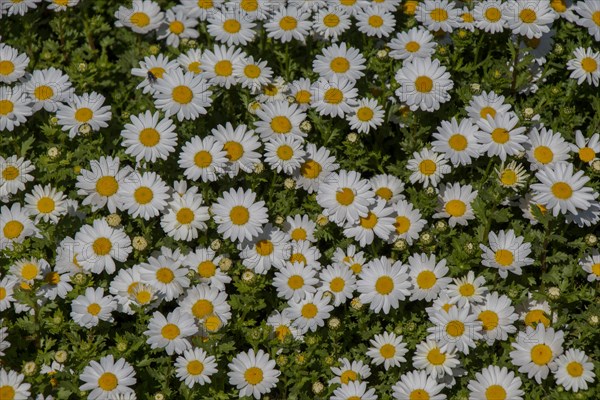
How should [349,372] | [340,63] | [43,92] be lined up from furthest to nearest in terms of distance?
1. [340,63]
2. [43,92]
3. [349,372]

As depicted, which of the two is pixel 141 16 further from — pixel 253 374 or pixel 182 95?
pixel 253 374

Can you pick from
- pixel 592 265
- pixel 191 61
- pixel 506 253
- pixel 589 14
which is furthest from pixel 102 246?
pixel 589 14

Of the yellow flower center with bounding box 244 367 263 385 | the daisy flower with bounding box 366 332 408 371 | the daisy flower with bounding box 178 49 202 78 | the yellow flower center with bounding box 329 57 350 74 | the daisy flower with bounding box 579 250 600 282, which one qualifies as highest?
the daisy flower with bounding box 178 49 202 78

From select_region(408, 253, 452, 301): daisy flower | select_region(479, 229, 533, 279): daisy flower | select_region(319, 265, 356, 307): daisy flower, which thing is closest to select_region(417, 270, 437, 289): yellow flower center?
select_region(408, 253, 452, 301): daisy flower

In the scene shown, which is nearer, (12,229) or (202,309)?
(202,309)

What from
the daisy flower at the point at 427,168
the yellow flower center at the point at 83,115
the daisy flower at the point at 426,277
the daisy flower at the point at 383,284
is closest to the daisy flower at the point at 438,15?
the daisy flower at the point at 427,168

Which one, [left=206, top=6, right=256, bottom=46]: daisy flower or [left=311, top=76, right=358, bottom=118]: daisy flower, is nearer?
[left=311, top=76, right=358, bottom=118]: daisy flower

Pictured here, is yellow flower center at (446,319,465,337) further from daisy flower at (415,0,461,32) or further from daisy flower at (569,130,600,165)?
daisy flower at (415,0,461,32)

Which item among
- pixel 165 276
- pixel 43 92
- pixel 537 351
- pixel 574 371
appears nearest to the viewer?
pixel 574 371

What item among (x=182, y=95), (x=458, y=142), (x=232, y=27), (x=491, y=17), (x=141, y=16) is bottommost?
(x=458, y=142)
